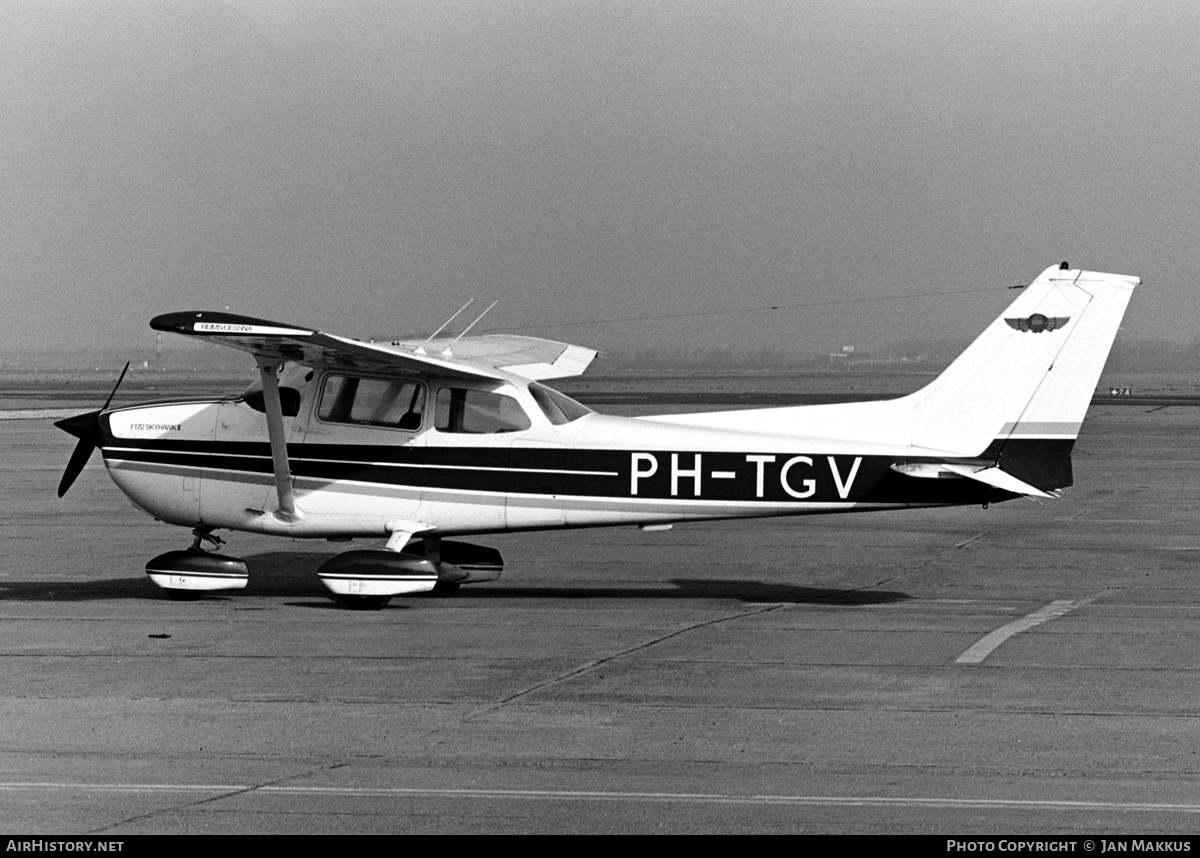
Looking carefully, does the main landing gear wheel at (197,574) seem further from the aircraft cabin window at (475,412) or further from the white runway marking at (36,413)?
the white runway marking at (36,413)

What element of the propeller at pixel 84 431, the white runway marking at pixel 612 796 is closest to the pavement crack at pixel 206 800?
the white runway marking at pixel 612 796

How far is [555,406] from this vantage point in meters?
12.9

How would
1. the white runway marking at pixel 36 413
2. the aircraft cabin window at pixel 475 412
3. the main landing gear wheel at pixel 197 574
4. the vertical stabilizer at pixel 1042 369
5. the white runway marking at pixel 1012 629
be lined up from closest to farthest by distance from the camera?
the white runway marking at pixel 1012 629
the vertical stabilizer at pixel 1042 369
the main landing gear wheel at pixel 197 574
the aircraft cabin window at pixel 475 412
the white runway marking at pixel 36 413

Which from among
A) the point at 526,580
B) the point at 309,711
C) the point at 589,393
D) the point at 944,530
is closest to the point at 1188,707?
the point at 309,711

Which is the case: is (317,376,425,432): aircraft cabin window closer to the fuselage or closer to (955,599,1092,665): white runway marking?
the fuselage

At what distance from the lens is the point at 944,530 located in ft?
59.5

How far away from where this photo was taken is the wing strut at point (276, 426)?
12.5 m

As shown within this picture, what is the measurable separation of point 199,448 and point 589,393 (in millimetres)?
55961

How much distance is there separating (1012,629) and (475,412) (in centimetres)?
476

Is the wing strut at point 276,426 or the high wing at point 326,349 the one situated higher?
the high wing at point 326,349

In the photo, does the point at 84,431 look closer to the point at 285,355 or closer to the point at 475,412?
the point at 285,355

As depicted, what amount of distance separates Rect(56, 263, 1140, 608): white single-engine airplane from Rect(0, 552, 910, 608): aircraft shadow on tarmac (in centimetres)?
43

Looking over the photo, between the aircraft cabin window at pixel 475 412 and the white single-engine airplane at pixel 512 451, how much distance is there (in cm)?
1
